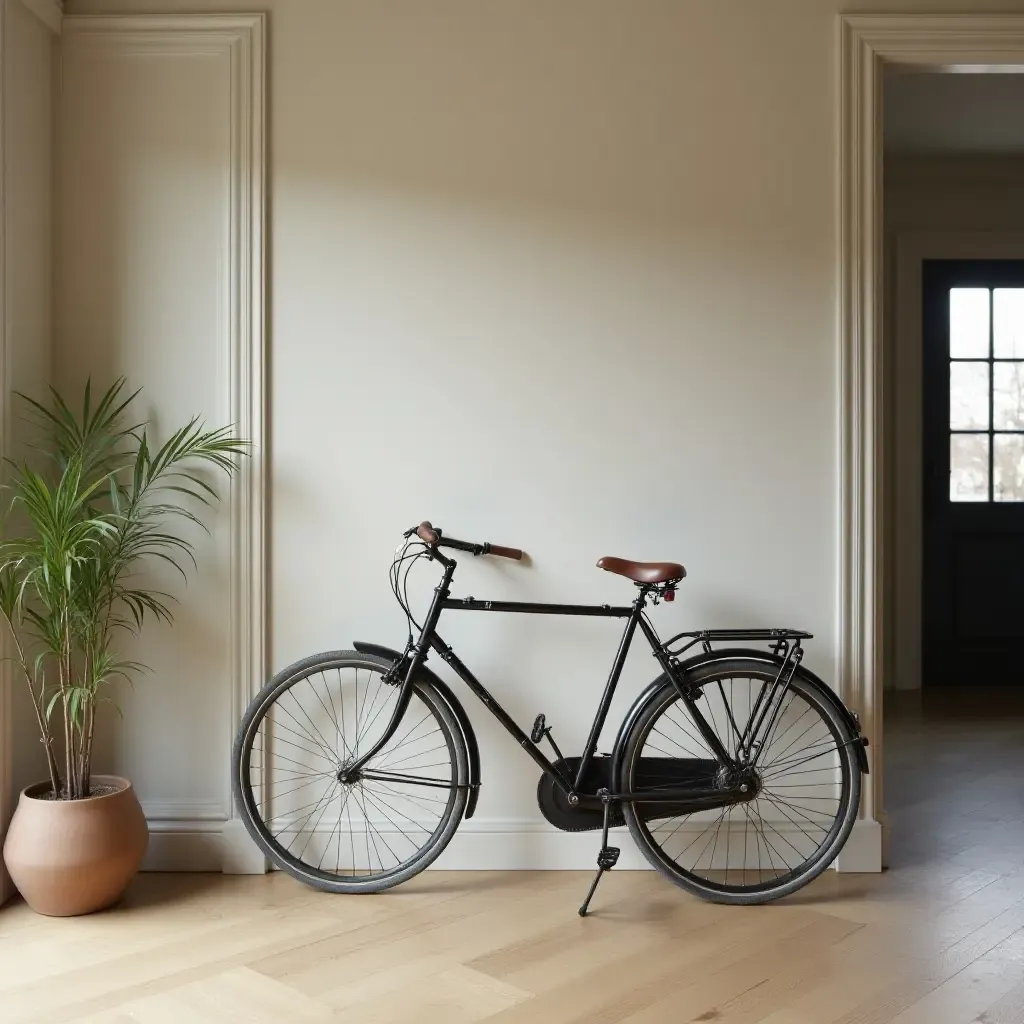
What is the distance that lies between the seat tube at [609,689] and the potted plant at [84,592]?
1176 mm

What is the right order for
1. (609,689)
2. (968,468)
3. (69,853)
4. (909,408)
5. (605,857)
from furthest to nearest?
(968,468) → (909,408) → (609,689) → (605,857) → (69,853)

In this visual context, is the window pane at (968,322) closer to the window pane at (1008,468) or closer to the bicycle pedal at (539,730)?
the window pane at (1008,468)

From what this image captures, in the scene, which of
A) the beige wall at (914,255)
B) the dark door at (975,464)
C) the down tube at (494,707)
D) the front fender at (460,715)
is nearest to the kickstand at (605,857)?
the down tube at (494,707)

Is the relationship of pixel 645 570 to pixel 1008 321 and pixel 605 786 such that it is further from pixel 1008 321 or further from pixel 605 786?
pixel 1008 321

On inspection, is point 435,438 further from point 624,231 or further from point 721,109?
point 721,109

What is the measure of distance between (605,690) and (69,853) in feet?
4.66

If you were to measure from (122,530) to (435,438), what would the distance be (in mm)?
887

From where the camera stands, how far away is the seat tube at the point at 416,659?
285cm

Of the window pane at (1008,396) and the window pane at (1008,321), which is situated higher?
the window pane at (1008,321)

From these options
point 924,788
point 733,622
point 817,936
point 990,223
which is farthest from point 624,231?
point 990,223

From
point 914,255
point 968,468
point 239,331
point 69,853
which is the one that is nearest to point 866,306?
point 239,331

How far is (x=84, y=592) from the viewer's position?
2816mm

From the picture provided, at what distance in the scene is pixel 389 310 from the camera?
3.05 metres

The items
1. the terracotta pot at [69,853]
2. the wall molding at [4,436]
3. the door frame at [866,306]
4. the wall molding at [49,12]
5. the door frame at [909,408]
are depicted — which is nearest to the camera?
the terracotta pot at [69,853]
